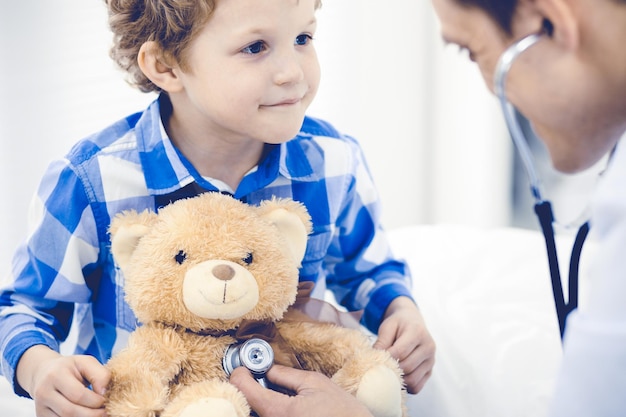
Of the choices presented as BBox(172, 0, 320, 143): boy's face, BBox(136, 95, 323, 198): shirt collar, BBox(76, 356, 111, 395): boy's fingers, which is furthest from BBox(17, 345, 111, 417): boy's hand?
BBox(172, 0, 320, 143): boy's face

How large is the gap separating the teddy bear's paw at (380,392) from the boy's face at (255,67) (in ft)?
1.06

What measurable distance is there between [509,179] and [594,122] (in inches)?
65.0

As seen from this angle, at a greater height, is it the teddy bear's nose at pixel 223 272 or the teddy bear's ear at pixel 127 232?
the teddy bear's ear at pixel 127 232

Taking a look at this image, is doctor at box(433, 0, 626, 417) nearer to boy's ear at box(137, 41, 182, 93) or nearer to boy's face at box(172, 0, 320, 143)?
boy's face at box(172, 0, 320, 143)

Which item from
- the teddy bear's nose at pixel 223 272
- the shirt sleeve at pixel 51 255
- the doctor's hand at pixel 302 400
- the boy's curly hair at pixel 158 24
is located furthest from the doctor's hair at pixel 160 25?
the doctor's hand at pixel 302 400

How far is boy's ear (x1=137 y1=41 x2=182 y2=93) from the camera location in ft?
3.25

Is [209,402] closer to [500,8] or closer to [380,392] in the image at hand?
[380,392]

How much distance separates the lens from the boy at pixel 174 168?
0.92m

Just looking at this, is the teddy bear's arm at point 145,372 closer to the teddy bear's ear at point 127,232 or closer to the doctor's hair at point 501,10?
the teddy bear's ear at point 127,232

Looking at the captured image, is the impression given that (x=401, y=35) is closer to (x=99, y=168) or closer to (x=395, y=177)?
(x=395, y=177)

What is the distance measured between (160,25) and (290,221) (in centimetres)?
33

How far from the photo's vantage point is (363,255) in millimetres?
1160

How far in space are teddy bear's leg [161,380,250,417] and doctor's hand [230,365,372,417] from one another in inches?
1.0

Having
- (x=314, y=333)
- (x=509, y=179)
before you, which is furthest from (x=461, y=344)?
(x=509, y=179)
